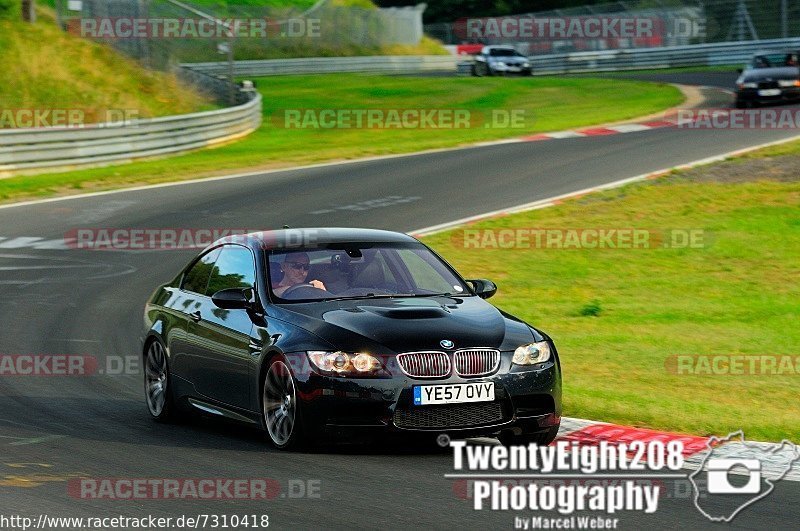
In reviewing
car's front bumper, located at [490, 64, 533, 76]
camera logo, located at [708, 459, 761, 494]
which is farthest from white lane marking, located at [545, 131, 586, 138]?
car's front bumper, located at [490, 64, 533, 76]

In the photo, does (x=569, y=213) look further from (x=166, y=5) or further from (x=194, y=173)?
(x=166, y=5)

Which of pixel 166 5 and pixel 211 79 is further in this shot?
pixel 166 5

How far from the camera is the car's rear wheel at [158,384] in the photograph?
10.4m

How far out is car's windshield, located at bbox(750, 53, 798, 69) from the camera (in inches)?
1420

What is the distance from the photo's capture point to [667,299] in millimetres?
16094

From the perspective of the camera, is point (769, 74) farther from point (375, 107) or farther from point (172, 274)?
point (172, 274)

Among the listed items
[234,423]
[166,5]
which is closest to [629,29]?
[166,5]

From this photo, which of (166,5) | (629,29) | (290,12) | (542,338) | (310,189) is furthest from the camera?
(290,12)

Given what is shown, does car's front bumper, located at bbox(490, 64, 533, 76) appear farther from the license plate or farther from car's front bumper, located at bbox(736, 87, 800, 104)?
the license plate

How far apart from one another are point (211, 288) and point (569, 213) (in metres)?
11.8

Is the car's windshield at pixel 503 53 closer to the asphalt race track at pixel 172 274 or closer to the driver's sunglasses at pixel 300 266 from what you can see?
the asphalt race track at pixel 172 274

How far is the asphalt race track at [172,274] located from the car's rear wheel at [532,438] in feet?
1.40

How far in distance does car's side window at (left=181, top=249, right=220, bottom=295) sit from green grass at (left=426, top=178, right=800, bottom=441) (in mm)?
2793

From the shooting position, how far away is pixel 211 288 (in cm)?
1023
